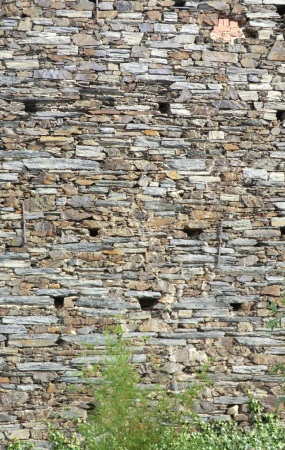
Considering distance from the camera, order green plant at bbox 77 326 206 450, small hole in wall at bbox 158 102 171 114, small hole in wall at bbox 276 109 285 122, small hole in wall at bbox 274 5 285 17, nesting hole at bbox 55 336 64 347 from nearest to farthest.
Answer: green plant at bbox 77 326 206 450 → nesting hole at bbox 55 336 64 347 → small hole in wall at bbox 158 102 171 114 → small hole in wall at bbox 276 109 285 122 → small hole in wall at bbox 274 5 285 17

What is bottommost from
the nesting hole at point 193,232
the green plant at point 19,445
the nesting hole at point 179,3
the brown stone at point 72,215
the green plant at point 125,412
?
the green plant at point 19,445

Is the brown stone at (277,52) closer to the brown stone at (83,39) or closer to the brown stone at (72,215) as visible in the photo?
the brown stone at (83,39)

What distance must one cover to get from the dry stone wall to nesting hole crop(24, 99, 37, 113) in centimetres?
1

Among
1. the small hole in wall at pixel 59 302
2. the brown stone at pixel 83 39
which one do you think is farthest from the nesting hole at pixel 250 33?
the small hole in wall at pixel 59 302

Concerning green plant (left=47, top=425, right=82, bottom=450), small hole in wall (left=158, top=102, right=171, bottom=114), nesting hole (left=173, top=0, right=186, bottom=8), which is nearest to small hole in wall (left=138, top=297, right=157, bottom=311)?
green plant (left=47, top=425, right=82, bottom=450)

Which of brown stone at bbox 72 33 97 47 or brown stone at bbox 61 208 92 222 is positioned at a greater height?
brown stone at bbox 72 33 97 47

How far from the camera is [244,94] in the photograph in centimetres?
828

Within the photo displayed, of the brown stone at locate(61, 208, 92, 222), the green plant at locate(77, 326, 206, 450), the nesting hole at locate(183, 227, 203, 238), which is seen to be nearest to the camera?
the green plant at locate(77, 326, 206, 450)

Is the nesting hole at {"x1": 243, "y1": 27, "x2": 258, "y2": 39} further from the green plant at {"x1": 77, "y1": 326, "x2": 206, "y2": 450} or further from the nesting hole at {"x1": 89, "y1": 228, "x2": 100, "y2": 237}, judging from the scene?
the green plant at {"x1": 77, "y1": 326, "x2": 206, "y2": 450}

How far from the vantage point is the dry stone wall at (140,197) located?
7.78m

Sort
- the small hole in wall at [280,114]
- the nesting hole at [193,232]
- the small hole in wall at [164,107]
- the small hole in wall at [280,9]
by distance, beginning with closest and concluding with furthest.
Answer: the nesting hole at [193,232]
the small hole in wall at [164,107]
the small hole in wall at [280,114]
the small hole in wall at [280,9]

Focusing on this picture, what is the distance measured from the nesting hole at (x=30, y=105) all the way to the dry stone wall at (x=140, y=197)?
0.04 ft

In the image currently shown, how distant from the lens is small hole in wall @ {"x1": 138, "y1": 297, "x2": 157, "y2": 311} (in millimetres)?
7910

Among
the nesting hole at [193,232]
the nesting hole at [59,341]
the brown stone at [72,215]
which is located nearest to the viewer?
the nesting hole at [59,341]
